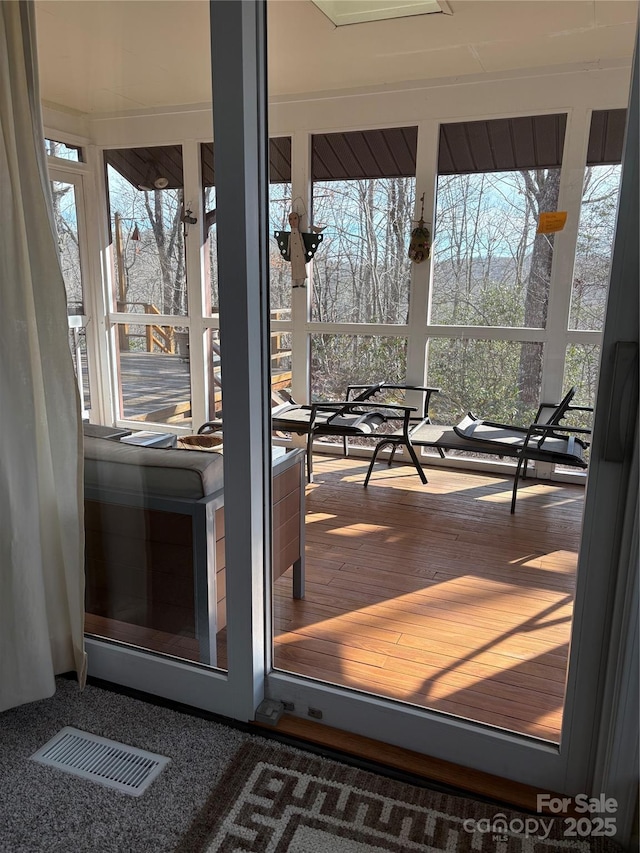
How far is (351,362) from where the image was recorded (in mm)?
2154

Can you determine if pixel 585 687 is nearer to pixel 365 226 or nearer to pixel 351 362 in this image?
pixel 351 362

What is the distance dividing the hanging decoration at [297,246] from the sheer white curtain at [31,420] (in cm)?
68

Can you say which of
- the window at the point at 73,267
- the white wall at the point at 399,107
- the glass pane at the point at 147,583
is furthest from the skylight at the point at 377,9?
the glass pane at the point at 147,583

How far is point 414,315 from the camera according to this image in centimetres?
200

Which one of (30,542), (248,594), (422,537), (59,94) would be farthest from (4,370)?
(422,537)

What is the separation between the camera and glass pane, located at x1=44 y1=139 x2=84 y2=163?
1807 mm

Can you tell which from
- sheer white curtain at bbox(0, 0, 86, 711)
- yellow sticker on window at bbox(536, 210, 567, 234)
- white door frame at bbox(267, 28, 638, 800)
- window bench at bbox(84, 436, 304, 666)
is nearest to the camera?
white door frame at bbox(267, 28, 638, 800)

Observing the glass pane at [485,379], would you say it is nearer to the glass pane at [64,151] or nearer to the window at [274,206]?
the window at [274,206]

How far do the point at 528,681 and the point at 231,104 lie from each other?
75.7 inches

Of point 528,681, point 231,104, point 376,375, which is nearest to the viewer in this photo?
point 231,104

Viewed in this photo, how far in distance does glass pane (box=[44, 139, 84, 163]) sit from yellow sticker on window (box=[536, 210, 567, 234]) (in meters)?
1.41

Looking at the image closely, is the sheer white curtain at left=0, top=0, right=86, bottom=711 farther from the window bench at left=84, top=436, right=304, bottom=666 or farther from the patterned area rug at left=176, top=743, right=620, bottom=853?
the patterned area rug at left=176, top=743, right=620, bottom=853

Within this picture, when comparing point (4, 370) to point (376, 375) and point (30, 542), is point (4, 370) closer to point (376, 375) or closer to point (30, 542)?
point (30, 542)

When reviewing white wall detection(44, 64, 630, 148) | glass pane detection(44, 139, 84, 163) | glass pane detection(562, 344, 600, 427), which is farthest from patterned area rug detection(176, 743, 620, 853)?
glass pane detection(44, 139, 84, 163)
